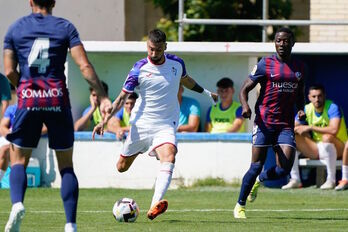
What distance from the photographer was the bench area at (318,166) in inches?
695

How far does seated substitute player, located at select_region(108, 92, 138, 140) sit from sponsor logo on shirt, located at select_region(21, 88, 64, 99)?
8768mm

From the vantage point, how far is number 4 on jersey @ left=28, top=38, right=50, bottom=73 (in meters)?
9.09

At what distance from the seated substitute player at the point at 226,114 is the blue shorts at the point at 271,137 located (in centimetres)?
586

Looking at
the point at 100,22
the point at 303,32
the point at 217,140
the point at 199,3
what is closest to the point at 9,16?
the point at 100,22

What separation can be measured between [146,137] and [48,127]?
124 inches

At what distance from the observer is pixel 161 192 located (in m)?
11.5

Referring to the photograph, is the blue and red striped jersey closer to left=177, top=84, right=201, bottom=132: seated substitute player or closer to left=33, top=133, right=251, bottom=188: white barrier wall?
left=33, top=133, right=251, bottom=188: white barrier wall

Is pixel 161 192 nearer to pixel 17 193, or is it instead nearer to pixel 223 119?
pixel 17 193

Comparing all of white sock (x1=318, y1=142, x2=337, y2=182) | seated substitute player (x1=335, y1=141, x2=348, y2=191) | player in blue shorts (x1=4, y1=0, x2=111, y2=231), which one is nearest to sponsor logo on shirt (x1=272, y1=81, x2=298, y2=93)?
player in blue shorts (x1=4, y1=0, x2=111, y2=231)

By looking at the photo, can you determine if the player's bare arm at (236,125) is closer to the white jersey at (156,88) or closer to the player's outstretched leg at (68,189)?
the white jersey at (156,88)

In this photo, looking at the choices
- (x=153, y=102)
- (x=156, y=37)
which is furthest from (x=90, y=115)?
(x=156, y=37)

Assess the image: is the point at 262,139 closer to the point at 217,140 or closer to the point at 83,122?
the point at 217,140

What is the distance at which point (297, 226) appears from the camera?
11117mm

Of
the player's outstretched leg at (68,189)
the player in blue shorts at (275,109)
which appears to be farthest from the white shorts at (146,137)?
the player's outstretched leg at (68,189)
